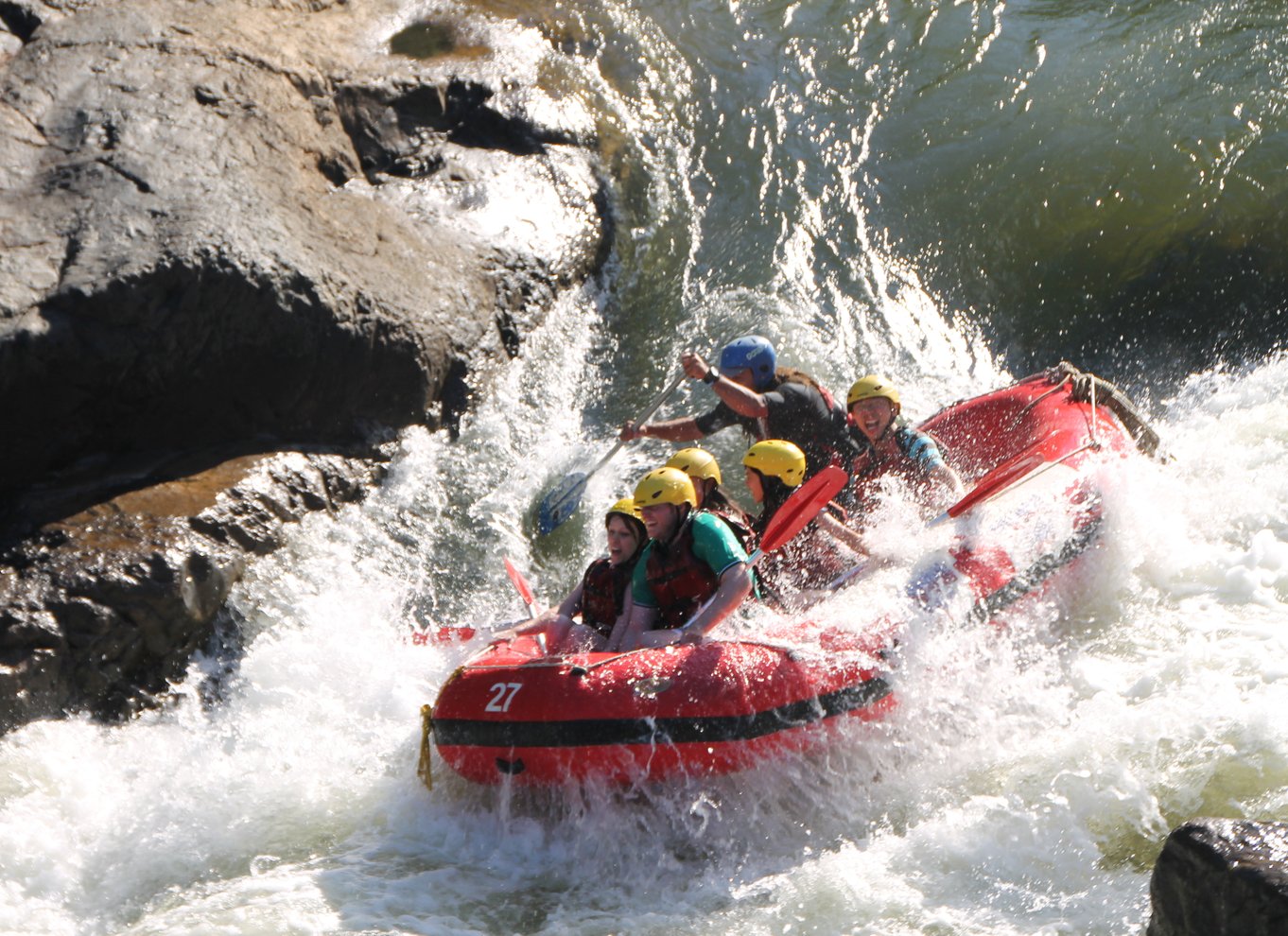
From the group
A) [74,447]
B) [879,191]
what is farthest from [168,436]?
[879,191]

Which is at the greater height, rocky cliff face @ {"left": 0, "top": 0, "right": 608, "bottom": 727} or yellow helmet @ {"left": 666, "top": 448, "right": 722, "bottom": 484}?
rocky cliff face @ {"left": 0, "top": 0, "right": 608, "bottom": 727}

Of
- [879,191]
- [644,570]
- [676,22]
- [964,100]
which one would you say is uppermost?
[676,22]

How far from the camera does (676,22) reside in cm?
1130

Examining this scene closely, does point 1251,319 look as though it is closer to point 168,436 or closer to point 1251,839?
point 1251,839

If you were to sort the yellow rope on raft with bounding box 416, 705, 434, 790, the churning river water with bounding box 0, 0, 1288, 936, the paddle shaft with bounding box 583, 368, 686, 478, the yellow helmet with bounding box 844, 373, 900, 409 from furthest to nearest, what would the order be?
the paddle shaft with bounding box 583, 368, 686, 478 → the yellow helmet with bounding box 844, 373, 900, 409 → the yellow rope on raft with bounding box 416, 705, 434, 790 → the churning river water with bounding box 0, 0, 1288, 936

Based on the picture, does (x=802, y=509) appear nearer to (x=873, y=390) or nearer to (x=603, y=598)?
(x=603, y=598)

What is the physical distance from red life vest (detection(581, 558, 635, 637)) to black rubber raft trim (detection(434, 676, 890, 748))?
854 millimetres

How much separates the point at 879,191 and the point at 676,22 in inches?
104

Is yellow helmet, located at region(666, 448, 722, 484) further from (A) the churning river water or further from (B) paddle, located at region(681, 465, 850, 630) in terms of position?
(A) the churning river water

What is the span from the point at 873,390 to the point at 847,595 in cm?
127

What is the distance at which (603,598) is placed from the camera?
5.88 metres

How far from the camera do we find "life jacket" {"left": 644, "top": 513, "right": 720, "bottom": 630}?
563 centimetres

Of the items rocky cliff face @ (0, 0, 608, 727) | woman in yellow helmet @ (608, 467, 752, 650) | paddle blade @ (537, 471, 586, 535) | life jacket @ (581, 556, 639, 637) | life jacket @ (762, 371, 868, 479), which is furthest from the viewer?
paddle blade @ (537, 471, 586, 535)

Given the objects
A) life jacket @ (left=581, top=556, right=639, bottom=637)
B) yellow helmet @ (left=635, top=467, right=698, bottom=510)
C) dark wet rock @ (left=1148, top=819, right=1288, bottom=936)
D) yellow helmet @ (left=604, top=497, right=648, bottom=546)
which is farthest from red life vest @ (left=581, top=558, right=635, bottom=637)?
dark wet rock @ (left=1148, top=819, right=1288, bottom=936)
